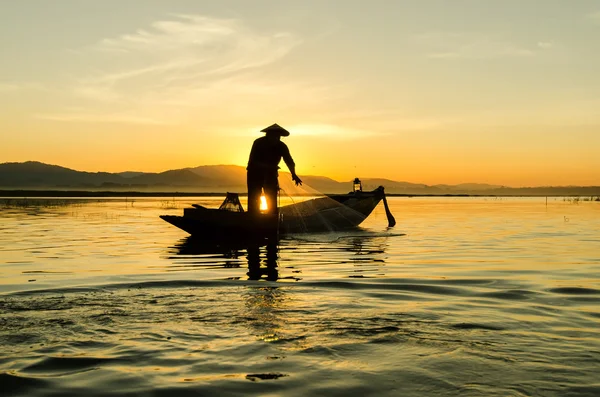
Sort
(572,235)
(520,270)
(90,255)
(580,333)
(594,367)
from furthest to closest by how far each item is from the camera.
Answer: (572,235) < (90,255) < (520,270) < (580,333) < (594,367)

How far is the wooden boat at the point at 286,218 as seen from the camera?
2106 centimetres

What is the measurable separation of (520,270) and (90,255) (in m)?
11.4

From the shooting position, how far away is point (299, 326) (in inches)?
291

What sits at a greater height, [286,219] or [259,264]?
[286,219]

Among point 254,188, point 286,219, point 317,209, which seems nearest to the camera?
point 254,188

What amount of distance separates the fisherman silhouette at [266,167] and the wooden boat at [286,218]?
1.00 meters

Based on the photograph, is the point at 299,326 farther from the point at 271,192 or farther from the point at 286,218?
the point at 286,218

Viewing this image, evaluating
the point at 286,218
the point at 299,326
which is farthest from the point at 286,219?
the point at 299,326

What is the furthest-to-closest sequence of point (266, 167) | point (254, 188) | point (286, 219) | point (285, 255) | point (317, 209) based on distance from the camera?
point (317, 209) → point (286, 219) → point (254, 188) → point (266, 167) → point (285, 255)

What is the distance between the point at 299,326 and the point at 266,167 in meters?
14.9

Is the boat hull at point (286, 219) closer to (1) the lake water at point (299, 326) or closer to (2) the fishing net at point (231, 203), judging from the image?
(2) the fishing net at point (231, 203)

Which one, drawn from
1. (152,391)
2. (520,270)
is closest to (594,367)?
(152,391)

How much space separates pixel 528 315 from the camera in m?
8.22

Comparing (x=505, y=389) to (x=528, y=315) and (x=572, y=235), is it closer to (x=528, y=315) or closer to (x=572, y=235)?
(x=528, y=315)
